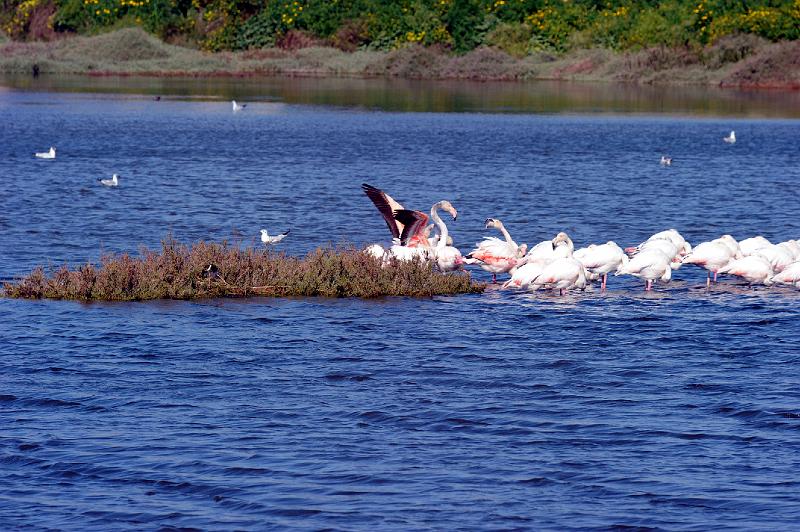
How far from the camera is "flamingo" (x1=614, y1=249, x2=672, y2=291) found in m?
Answer: 17.5

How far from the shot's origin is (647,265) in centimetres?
1750

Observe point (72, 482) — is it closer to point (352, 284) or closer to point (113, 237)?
point (352, 284)

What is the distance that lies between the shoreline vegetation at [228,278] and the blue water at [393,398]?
0.27 meters

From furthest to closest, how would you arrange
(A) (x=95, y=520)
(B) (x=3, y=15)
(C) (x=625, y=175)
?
Result: (B) (x=3, y=15), (C) (x=625, y=175), (A) (x=95, y=520)

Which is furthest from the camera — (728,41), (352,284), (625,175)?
(728,41)

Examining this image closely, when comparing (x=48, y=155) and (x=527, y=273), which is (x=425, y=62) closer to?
(x=48, y=155)

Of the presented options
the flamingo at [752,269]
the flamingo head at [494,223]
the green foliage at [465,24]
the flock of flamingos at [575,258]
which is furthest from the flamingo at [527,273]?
the green foliage at [465,24]

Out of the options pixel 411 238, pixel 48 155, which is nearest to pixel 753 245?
pixel 411 238

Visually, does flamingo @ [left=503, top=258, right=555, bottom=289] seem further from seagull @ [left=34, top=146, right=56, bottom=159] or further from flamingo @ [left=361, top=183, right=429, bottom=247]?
seagull @ [left=34, top=146, right=56, bottom=159]

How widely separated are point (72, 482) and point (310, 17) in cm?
8626

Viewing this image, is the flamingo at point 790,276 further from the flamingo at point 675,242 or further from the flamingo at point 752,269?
the flamingo at point 675,242

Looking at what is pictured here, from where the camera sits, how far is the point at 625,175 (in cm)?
3491

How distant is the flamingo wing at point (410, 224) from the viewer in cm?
1791

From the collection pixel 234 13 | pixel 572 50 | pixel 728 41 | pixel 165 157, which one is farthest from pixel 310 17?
pixel 165 157
